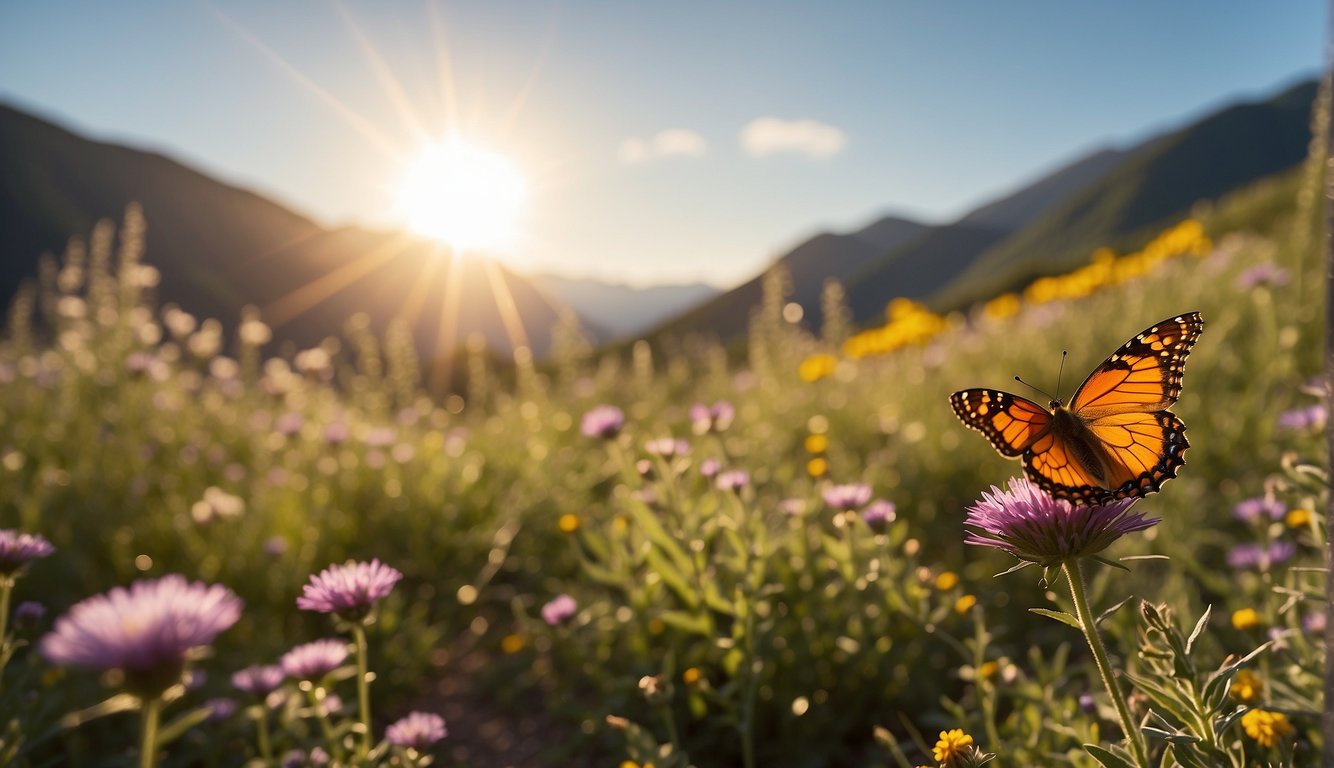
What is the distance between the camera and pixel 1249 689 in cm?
145

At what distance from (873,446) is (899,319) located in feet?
9.69

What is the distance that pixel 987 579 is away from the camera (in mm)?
2791

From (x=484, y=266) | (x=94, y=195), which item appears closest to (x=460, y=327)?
(x=484, y=266)

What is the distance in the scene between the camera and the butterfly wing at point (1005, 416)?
4.50 feet

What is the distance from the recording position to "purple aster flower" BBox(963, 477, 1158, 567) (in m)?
1.11

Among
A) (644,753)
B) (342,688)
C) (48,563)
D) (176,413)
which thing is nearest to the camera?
(644,753)

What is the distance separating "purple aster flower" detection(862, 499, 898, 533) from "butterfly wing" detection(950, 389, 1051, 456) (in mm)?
541

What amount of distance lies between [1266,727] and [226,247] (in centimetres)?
10430

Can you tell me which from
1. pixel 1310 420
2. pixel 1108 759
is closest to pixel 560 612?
pixel 1108 759

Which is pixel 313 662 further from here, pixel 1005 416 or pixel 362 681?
pixel 1005 416

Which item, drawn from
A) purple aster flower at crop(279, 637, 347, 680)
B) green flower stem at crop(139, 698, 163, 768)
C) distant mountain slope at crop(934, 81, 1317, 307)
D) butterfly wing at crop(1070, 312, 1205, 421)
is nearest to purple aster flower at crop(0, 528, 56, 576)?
purple aster flower at crop(279, 637, 347, 680)

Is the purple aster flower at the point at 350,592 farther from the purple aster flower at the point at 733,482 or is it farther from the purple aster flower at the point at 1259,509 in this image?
the purple aster flower at the point at 1259,509

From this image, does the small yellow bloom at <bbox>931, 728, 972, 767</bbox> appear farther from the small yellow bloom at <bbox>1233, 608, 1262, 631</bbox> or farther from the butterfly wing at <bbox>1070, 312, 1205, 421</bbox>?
the small yellow bloom at <bbox>1233, 608, 1262, 631</bbox>

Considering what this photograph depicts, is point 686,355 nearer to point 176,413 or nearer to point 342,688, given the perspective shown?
point 176,413
